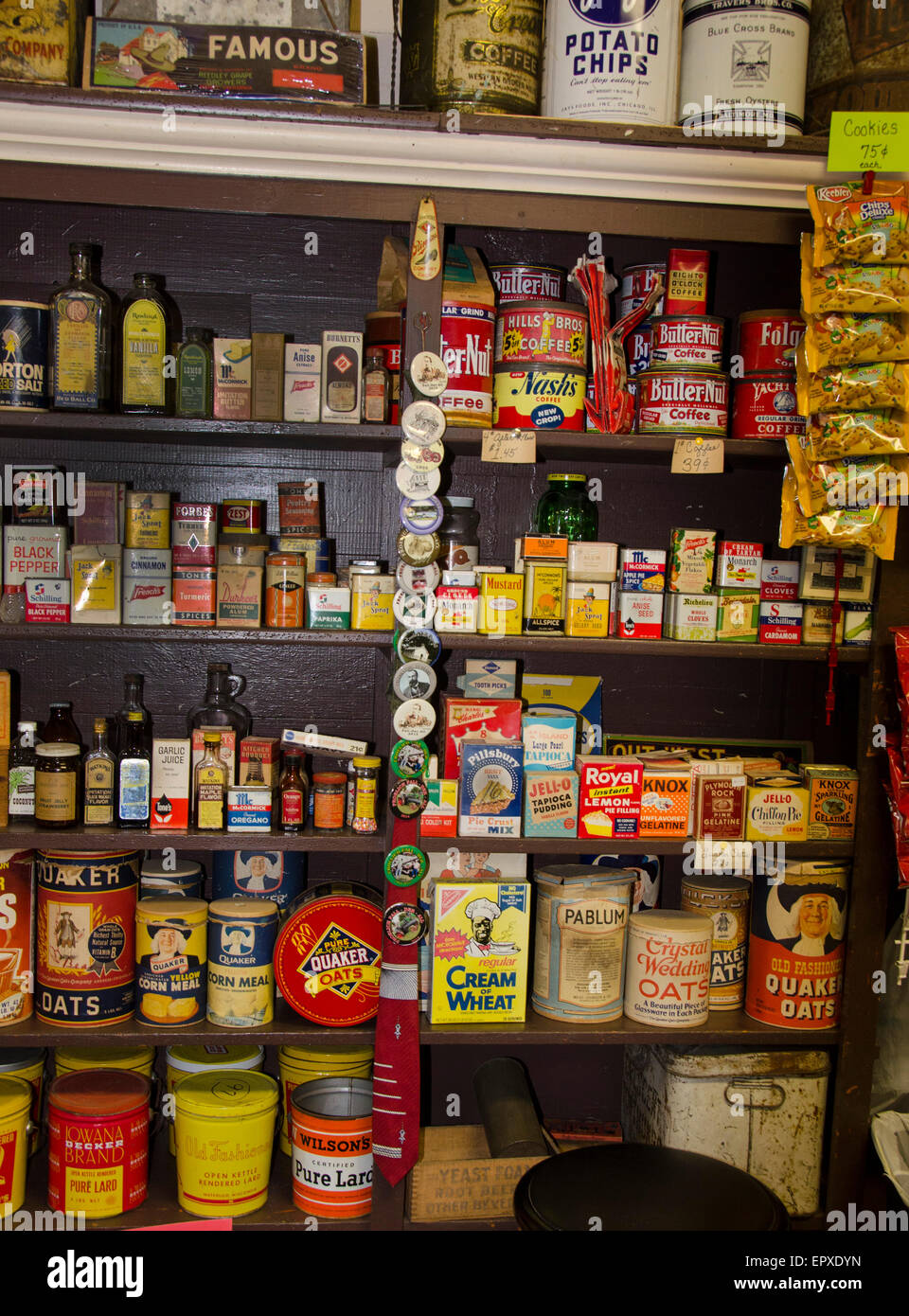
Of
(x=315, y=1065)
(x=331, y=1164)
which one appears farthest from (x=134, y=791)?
(x=331, y=1164)

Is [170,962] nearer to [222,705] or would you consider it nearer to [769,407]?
[222,705]

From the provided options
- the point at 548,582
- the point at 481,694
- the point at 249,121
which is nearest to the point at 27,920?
the point at 481,694

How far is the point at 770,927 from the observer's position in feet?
7.91

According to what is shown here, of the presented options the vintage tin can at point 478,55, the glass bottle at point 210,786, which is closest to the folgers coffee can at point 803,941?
the glass bottle at point 210,786

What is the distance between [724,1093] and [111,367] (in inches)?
83.2

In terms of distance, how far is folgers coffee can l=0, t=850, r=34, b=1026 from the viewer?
2.33 metres

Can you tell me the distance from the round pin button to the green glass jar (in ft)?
2.64

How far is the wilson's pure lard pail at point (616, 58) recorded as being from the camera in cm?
215

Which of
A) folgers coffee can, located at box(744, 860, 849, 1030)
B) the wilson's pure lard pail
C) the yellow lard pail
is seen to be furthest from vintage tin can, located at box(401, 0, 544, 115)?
the yellow lard pail

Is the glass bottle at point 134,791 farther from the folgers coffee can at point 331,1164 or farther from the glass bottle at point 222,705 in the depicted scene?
the folgers coffee can at point 331,1164

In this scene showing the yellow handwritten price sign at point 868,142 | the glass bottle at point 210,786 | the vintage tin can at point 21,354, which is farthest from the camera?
the glass bottle at point 210,786

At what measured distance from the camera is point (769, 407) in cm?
235

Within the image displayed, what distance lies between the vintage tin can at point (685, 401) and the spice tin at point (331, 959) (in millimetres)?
1264

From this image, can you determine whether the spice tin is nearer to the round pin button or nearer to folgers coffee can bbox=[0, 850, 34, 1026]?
the round pin button
